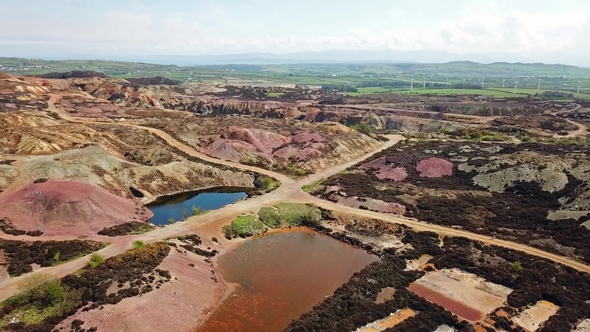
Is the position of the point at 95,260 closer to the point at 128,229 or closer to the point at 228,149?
the point at 128,229

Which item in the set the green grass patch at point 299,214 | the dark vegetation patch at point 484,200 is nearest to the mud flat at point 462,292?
the dark vegetation patch at point 484,200

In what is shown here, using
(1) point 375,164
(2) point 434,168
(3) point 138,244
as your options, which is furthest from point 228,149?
(3) point 138,244

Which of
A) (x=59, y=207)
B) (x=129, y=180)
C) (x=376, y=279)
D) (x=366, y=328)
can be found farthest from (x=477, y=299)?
(x=129, y=180)

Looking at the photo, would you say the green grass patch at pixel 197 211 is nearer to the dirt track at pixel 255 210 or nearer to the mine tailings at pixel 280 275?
the dirt track at pixel 255 210

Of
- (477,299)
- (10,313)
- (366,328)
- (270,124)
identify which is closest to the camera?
(10,313)

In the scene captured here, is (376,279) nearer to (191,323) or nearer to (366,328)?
→ (366,328)
